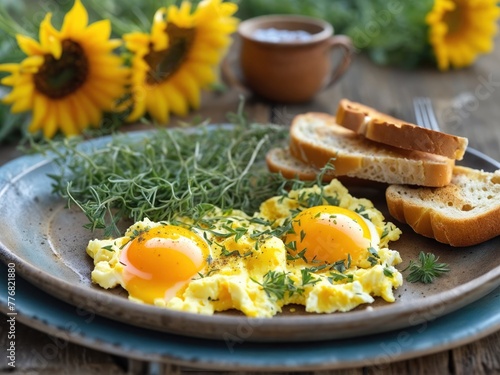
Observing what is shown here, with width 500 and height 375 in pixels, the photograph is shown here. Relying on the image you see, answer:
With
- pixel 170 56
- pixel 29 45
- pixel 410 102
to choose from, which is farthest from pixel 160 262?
pixel 410 102

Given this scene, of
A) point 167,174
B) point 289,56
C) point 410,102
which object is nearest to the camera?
point 167,174

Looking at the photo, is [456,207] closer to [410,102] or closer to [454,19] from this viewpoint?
[410,102]

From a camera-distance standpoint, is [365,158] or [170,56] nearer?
[365,158]

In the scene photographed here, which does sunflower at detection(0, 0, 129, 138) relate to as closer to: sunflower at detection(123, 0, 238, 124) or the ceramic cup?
sunflower at detection(123, 0, 238, 124)

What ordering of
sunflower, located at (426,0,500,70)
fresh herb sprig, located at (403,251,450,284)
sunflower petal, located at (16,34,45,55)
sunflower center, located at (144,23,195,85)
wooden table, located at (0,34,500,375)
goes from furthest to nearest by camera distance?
sunflower, located at (426,0,500,70) < sunflower center, located at (144,23,195,85) < sunflower petal, located at (16,34,45,55) < fresh herb sprig, located at (403,251,450,284) < wooden table, located at (0,34,500,375)

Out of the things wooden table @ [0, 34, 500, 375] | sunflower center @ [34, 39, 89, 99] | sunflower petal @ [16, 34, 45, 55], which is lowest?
wooden table @ [0, 34, 500, 375]

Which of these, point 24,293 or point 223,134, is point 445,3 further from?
point 24,293

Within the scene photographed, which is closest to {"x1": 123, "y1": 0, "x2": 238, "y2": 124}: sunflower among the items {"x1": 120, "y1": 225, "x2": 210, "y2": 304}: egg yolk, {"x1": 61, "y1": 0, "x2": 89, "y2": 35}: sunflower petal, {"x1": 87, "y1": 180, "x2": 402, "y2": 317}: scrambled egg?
{"x1": 61, "y1": 0, "x2": 89, "y2": 35}: sunflower petal
